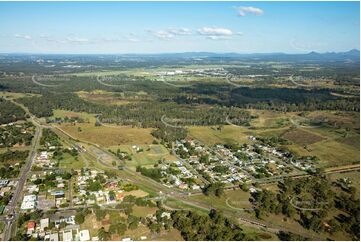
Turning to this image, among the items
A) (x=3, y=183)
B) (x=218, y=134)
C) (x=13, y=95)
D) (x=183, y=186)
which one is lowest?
(x=183, y=186)

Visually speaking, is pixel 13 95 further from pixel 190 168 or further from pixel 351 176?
pixel 351 176

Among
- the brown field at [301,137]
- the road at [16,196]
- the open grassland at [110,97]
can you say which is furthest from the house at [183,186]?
the open grassland at [110,97]

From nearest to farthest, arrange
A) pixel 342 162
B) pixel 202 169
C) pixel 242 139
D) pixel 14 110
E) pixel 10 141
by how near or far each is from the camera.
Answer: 1. pixel 202 169
2. pixel 342 162
3. pixel 10 141
4. pixel 242 139
5. pixel 14 110

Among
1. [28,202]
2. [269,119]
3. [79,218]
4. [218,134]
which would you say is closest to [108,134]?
[218,134]

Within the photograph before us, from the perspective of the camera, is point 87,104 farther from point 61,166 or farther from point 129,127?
point 61,166

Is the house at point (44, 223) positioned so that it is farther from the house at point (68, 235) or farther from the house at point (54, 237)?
the house at point (68, 235)

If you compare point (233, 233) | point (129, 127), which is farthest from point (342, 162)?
point (129, 127)

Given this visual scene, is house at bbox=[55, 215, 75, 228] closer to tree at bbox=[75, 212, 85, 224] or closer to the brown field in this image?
tree at bbox=[75, 212, 85, 224]
